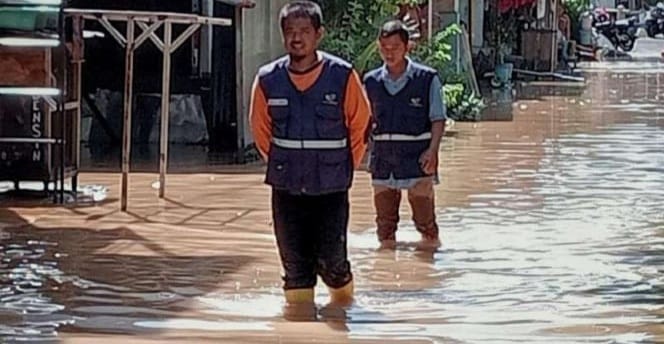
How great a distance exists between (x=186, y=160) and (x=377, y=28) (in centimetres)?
443

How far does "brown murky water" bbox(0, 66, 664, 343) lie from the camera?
22.9 ft

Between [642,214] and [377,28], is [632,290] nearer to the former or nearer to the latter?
[642,214]

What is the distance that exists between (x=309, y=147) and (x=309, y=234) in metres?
0.46

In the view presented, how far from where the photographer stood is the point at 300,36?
24.2 ft

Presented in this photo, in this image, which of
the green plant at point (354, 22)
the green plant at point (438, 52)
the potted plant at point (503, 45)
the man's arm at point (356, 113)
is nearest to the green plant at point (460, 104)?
the green plant at point (438, 52)

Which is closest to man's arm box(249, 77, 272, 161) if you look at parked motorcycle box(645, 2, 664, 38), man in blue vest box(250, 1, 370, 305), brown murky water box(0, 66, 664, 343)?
man in blue vest box(250, 1, 370, 305)

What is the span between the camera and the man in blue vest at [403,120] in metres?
9.80

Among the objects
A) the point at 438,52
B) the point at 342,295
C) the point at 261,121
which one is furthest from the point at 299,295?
the point at 438,52

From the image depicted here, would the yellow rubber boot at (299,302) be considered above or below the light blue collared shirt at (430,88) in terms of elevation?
below

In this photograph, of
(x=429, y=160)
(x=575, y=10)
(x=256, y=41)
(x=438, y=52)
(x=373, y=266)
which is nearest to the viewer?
(x=373, y=266)

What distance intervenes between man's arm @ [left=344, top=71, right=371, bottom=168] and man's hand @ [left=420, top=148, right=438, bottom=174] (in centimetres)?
223

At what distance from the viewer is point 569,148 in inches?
695

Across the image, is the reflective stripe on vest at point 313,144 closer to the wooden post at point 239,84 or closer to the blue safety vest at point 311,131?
the blue safety vest at point 311,131

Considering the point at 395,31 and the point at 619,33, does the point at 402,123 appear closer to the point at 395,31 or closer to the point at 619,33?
the point at 395,31
